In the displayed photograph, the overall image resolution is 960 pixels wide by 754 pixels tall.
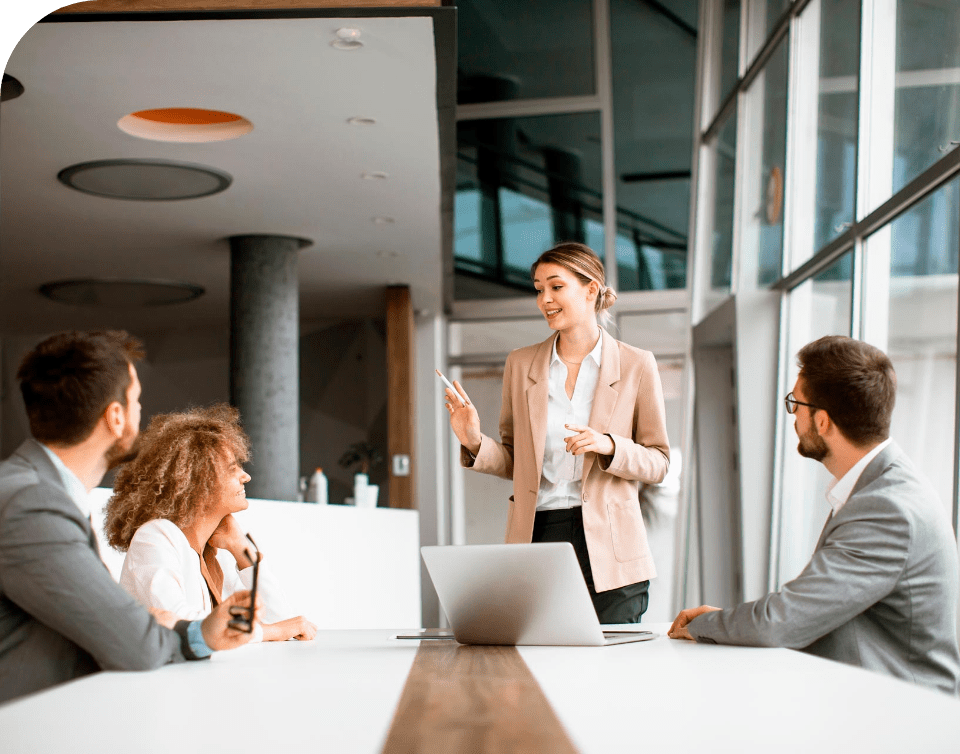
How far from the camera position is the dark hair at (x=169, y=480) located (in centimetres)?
210

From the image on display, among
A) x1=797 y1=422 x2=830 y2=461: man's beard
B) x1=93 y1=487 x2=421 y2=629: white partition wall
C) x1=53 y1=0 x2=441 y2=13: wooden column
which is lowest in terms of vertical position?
x1=93 y1=487 x2=421 y2=629: white partition wall

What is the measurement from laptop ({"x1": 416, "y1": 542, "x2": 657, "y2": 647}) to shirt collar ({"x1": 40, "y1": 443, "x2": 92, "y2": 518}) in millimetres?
548

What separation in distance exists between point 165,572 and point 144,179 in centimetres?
375

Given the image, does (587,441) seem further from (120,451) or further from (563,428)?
(120,451)

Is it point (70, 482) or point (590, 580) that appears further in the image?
point (590, 580)

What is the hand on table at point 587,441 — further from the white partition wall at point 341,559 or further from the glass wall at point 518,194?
the glass wall at point 518,194

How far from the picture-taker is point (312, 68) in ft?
12.8

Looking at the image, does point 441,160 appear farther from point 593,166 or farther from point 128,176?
point 593,166

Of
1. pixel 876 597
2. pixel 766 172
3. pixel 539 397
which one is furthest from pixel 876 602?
pixel 766 172

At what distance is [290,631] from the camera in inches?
77.5

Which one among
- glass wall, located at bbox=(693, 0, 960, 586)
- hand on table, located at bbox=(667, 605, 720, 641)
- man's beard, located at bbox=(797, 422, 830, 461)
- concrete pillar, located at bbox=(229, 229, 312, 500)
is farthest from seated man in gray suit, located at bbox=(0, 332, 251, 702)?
concrete pillar, located at bbox=(229, 229, 312, 500)

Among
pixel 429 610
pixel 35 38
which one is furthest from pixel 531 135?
pixel 35 38

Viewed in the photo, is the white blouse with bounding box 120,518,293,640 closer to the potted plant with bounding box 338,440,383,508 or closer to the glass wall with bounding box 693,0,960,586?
the glass wall with bounding box 693,0,960,586

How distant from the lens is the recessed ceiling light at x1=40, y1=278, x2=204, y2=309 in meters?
7.93
